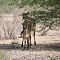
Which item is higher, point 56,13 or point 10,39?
point 56,13

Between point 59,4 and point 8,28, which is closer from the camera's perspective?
point 59,4

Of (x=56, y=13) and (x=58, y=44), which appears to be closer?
(x=56, y=13)

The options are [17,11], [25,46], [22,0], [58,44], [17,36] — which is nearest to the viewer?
[22,0]

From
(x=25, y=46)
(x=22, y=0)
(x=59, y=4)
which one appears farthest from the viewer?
(x=25, y=46)

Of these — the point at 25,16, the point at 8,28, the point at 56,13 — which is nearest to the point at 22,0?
the point at 25,16

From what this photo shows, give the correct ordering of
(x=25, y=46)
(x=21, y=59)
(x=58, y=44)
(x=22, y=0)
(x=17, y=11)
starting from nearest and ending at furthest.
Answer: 1. (x=21, y=59)
2. (x=22, y=0)
3. (x=25, y=46)
4. (x=58, y=44)
5. (x=17, y=11)

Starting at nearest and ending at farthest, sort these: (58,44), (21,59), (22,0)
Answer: (21,59) < (22,0) < (58,44)

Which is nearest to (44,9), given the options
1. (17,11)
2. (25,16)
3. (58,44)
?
(25,16)

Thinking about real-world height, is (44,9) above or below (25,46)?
above

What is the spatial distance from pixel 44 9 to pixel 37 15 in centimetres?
59

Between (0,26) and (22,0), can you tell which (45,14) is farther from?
(0,26)

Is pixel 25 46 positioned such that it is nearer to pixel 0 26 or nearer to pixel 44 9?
pixel 44 9

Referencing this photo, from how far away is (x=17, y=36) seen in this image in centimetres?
2227

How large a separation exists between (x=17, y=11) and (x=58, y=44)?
13.5ft
